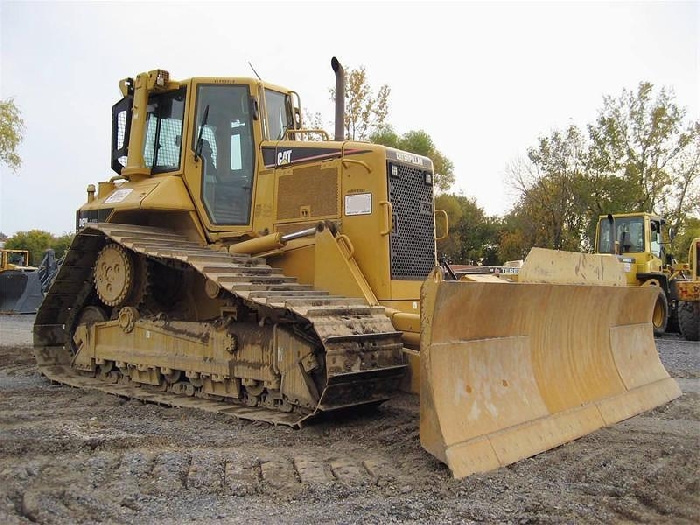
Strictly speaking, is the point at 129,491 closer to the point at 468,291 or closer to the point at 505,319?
the point at 468,291

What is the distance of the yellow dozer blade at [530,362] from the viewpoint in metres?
4.25

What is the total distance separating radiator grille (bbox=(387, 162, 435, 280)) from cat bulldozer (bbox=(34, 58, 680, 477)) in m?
0.02

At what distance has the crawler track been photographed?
4907 millimetres

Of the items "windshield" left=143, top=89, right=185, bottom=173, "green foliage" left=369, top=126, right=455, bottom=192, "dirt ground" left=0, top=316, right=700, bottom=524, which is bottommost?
"dirt ground" left=0, top=316, right=700, bottom=524

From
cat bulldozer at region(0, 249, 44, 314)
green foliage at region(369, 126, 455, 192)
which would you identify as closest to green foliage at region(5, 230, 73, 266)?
green foliage at region(369, 126, 455, 192)

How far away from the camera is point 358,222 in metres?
6.16

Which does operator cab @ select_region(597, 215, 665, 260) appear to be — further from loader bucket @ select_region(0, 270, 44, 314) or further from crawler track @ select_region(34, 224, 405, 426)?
loader bucket @ select_region(0, 270, 44, 314)

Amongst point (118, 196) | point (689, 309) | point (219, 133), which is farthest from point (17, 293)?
point (689, 309)

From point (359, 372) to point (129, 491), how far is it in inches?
70.5

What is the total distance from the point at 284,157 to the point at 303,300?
186cm

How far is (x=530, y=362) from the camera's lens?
520 centimetres

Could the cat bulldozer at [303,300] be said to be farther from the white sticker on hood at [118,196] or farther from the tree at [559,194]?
the tree at [559,194]

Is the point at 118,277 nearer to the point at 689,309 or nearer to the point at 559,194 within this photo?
the point at 689,309

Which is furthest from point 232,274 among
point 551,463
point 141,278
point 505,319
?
point 551,463
